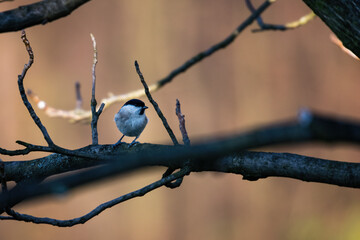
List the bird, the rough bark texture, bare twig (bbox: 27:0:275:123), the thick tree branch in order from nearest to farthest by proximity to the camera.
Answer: the thick tree branch → the rough bark texture → bare twig (bbox: 27:0:275:123) → the bird

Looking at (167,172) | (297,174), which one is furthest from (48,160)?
(297,174)

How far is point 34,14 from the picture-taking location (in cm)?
146

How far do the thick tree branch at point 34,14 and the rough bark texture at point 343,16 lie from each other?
0.88m

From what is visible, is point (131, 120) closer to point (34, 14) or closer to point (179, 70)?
point (179, 70)

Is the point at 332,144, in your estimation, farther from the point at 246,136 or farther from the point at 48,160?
the point at 48,160

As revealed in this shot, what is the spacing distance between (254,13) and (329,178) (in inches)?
44.2

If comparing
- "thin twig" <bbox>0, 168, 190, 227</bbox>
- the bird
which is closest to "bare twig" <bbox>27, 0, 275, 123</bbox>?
the bird

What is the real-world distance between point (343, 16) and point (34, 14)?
1.10 meters

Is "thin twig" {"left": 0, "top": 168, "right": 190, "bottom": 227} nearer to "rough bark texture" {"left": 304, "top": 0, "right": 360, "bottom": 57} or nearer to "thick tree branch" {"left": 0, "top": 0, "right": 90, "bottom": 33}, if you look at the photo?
"thick tree branch" {"left": 0, "top": 0, "right": 90, "bottom": 33}

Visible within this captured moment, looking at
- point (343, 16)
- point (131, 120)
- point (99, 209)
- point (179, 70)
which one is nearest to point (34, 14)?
point (99, 209)

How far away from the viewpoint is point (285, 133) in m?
0.85

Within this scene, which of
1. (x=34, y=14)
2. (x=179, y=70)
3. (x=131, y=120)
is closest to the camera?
(x=34, y=14)

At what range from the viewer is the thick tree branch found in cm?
141

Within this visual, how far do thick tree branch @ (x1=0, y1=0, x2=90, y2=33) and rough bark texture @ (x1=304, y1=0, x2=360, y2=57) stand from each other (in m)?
0.88
